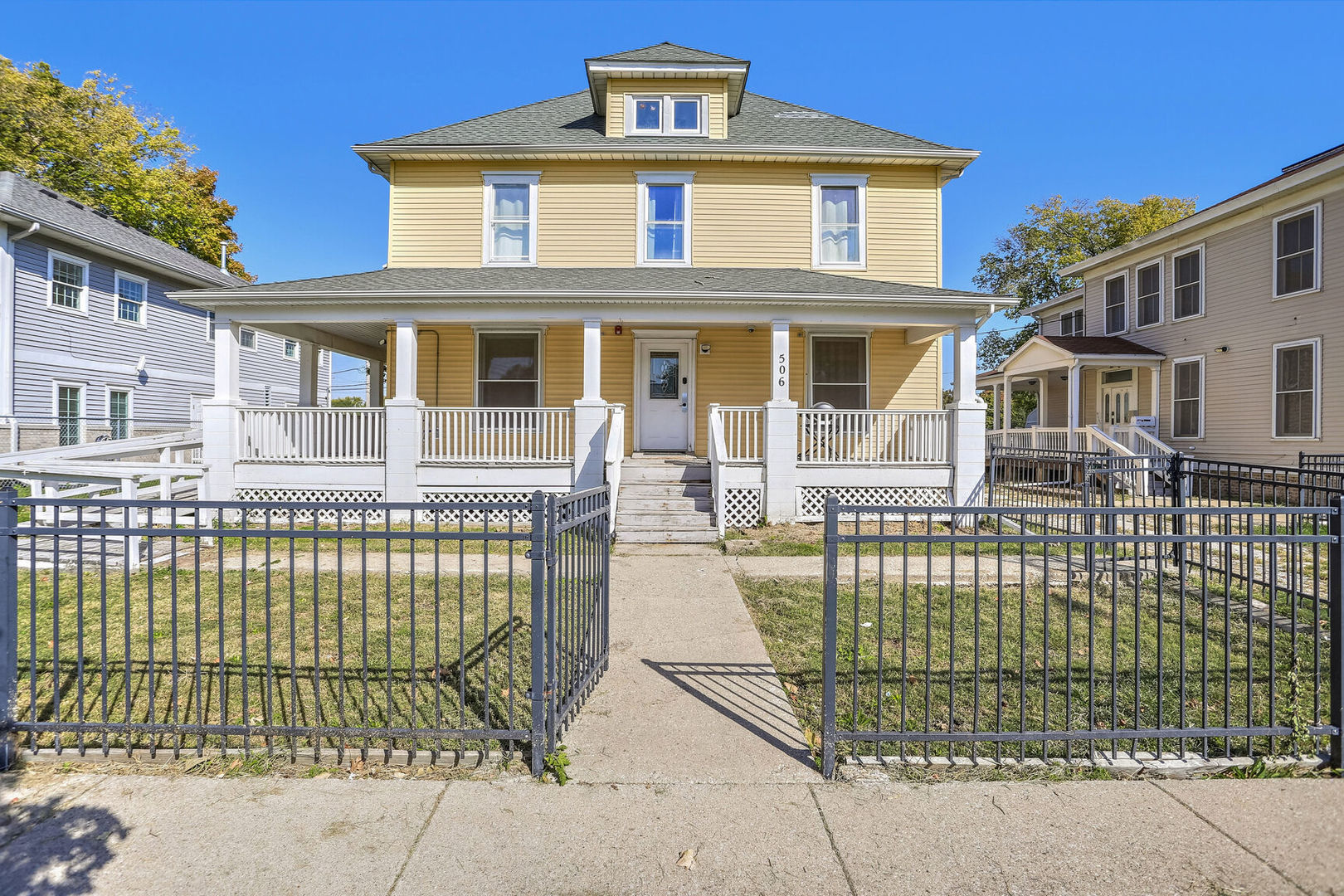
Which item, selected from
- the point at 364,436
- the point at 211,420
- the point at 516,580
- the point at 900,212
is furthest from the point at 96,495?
the point at 900,212

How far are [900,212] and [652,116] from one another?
5.84m

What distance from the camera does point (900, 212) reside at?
14016 millimetres

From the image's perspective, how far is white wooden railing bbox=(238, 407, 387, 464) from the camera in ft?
36.9

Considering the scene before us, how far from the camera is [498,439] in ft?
39.0

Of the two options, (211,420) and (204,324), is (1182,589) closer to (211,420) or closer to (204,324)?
(211,420)

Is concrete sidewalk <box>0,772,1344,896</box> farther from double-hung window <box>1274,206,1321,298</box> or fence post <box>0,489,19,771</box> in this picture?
double-hung window <box>1274,206,1321,298</box>

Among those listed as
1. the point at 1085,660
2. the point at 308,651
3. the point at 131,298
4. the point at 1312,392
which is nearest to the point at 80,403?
the point at 131,298

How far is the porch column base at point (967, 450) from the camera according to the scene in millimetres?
11053

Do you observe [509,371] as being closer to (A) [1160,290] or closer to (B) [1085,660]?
(B) [1085,660]

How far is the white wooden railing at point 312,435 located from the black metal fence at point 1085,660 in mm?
8433

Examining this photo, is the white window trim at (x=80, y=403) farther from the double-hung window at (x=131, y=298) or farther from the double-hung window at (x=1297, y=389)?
the double-hung window at (x=1297, y=389)

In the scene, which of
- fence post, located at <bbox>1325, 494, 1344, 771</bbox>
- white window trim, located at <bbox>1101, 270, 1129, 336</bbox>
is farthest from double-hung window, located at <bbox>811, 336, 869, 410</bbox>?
white window trim, located at <bbox>1101, 270, 1129, 336</bbox>

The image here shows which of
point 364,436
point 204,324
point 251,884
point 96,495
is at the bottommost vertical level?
point 251,884

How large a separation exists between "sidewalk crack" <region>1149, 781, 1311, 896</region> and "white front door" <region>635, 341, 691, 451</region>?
11001 mm
